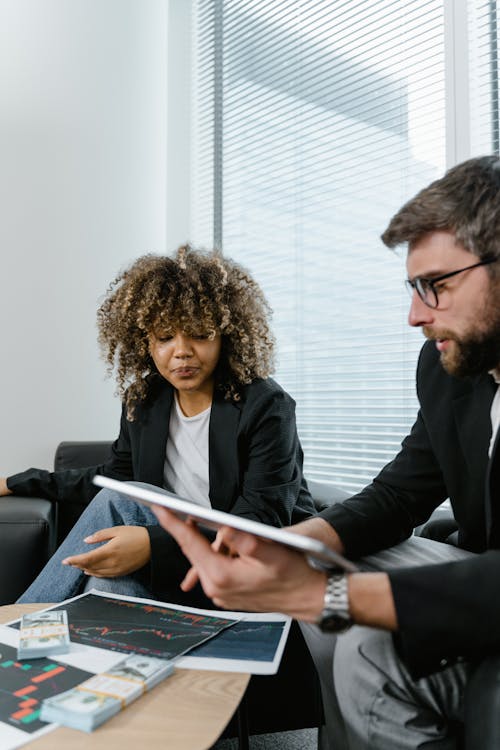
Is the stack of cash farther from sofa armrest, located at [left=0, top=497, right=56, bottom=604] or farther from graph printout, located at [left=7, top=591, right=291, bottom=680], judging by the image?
sofa armrest, located at [left=0, top=497, right=56, bottom=604]

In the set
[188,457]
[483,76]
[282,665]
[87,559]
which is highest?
[483,76]

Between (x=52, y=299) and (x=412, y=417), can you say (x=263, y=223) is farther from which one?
(x=412, y=417)

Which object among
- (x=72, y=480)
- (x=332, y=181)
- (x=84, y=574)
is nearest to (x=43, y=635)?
(x=84, y=574)

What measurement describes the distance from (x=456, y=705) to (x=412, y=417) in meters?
1.21

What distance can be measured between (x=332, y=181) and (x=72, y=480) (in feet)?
4.58

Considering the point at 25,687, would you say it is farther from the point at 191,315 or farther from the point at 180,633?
the point at 191,315

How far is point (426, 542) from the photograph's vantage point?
1.28 metres

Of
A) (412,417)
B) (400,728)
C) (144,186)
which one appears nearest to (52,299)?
(144,186)

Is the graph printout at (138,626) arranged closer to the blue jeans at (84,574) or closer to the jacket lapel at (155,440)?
the blue jeans at (84,574)

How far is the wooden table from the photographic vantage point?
28.0 inches

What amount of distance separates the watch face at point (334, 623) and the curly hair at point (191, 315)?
92 cm

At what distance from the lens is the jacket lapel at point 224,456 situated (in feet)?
5.36

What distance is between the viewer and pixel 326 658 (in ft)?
3.60

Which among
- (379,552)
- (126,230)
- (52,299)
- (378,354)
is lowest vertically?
(379,552)
